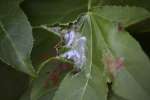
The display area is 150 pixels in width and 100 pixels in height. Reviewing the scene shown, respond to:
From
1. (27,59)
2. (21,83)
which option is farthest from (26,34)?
(21,83)

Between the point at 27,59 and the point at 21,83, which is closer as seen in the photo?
the point at 27,59

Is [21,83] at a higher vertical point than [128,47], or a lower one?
lower

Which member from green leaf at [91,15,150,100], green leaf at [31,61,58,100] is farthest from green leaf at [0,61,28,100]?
green leaf at [91,15,150,100]

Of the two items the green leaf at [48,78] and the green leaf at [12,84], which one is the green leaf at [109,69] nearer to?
the green leaf at [48,78]

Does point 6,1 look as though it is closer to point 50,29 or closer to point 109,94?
point 50,29

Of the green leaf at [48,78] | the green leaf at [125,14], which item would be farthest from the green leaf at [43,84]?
the green leaf at [125,14]

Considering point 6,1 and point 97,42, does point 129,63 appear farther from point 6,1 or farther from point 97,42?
point 6,1

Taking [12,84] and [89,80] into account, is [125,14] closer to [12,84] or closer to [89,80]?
A: [89,80]
